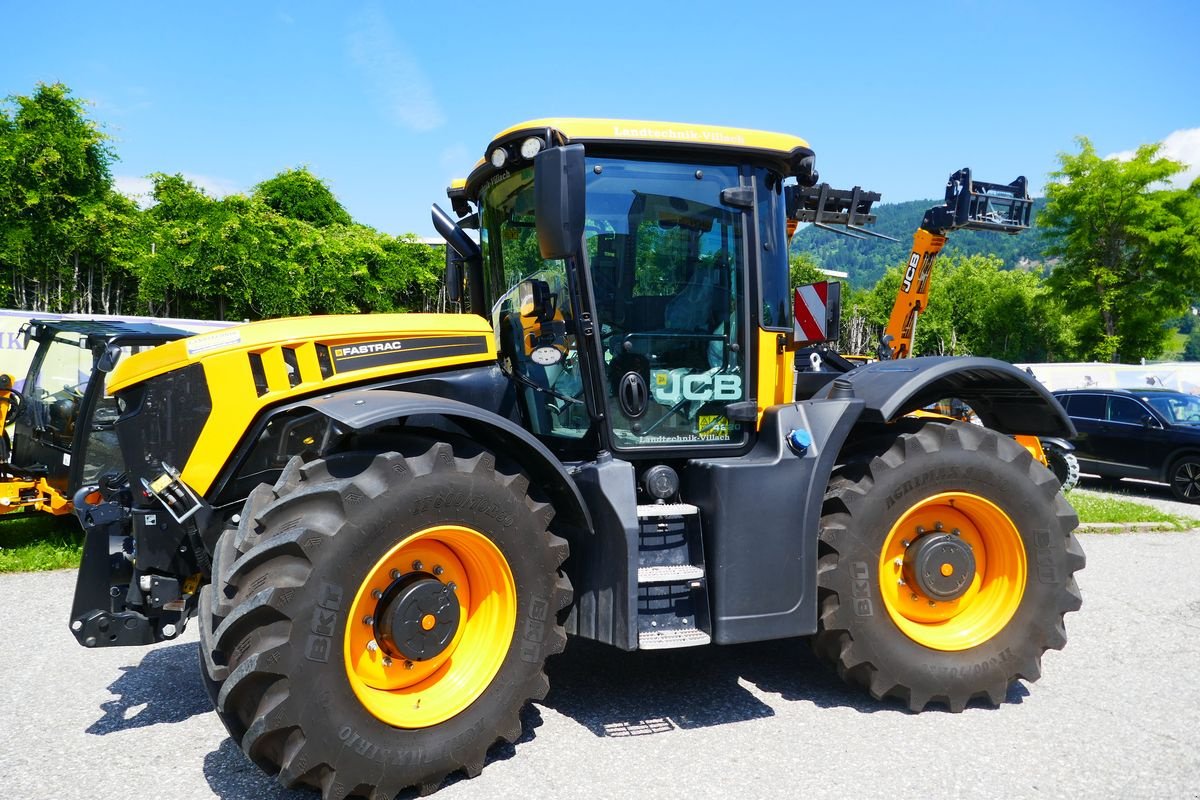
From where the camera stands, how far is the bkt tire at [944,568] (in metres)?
4.06

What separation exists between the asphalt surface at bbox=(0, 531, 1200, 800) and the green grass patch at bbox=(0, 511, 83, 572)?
2127 millimetres

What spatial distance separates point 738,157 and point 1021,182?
7534mm

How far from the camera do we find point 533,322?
4.09 m

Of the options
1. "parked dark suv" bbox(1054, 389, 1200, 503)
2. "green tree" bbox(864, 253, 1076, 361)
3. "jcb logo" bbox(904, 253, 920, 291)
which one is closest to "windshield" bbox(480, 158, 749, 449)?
"jcb logo" bbox(904, 253, 920, 291)

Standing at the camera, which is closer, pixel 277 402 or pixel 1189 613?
pixel 277 402

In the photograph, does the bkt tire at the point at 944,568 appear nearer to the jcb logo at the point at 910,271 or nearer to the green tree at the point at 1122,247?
the jcb logo at the point at 910,271

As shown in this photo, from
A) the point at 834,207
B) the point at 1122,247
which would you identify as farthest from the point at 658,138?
the point at 1122,247

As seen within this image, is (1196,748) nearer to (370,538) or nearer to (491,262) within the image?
(370,538)

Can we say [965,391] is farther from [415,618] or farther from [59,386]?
[59,386]

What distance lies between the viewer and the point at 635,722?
157 inches

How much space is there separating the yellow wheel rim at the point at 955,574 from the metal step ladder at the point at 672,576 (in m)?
0.96

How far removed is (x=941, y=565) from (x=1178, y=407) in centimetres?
1103

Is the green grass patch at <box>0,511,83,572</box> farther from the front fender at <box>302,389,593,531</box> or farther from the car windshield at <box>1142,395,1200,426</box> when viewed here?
the car windshield at <box>1142,395,1200,426</box>

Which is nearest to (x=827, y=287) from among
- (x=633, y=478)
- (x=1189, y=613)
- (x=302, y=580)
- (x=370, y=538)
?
(x=633, y=478)
